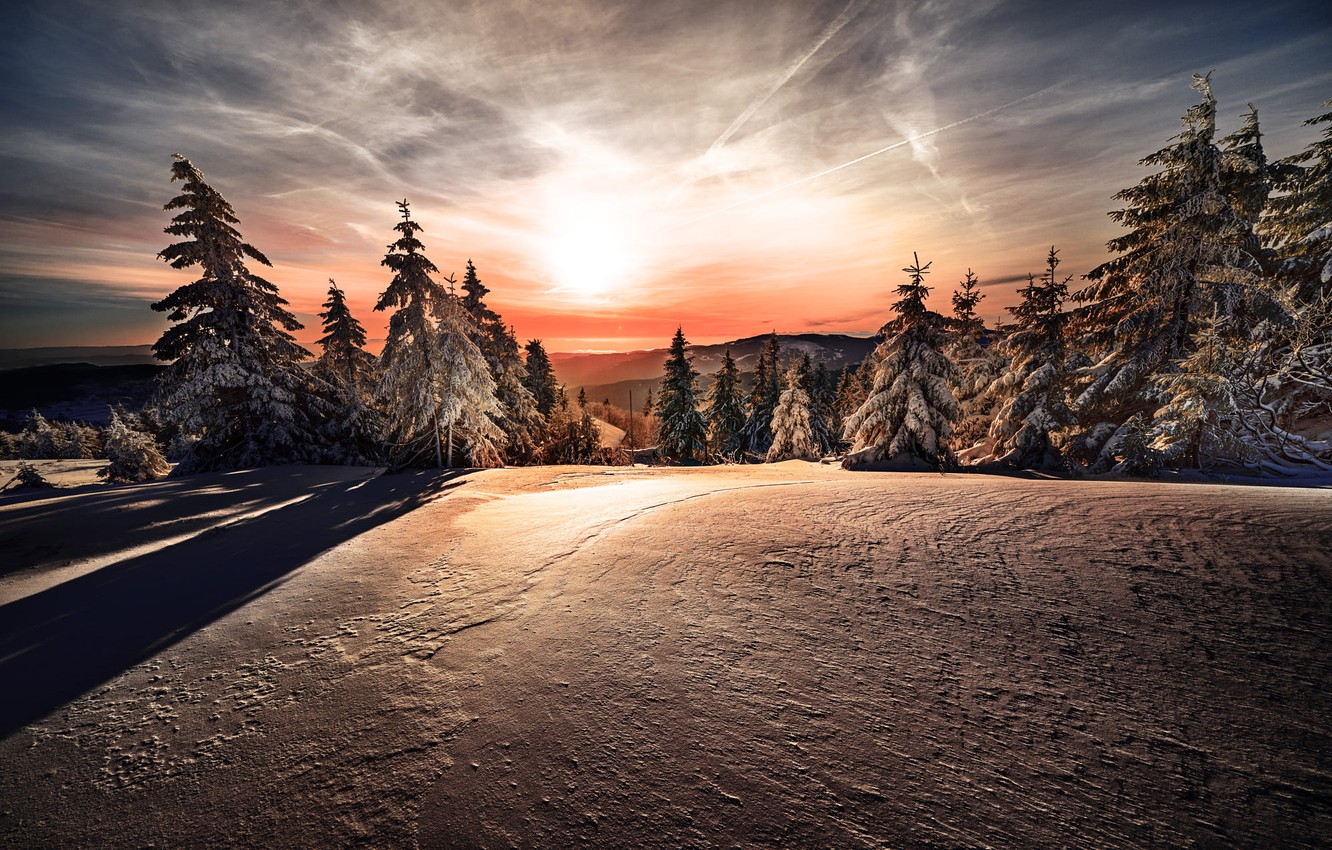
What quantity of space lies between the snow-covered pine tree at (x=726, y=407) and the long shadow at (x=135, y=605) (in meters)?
29.6

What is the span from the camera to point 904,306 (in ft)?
60.1

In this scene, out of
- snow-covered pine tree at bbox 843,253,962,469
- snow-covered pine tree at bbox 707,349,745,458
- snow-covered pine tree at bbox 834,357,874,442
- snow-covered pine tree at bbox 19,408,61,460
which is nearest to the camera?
snow-covered pine tree at bbox 843,253,962,469

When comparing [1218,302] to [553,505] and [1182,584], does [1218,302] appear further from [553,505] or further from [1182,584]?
[553,505]

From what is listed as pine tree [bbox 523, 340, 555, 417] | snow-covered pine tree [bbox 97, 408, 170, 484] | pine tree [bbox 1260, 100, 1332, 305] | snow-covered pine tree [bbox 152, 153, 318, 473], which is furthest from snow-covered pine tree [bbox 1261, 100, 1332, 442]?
snow-covered pine tree [bbox 97, 408, 170, 484]

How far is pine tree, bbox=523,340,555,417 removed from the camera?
3591cm

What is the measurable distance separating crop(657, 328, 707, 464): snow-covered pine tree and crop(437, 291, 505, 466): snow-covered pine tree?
1574 centimetres

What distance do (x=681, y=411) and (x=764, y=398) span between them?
17.1 meters

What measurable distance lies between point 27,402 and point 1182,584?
16101 centimetres

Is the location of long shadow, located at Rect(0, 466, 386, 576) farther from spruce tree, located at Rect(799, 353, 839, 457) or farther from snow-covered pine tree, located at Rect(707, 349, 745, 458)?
spruce tree, located at Rect(799, 353, 839, 457)

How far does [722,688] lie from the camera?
116 inches

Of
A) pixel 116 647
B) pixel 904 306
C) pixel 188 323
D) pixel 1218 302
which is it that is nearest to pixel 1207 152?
Result: pixel 1218 302

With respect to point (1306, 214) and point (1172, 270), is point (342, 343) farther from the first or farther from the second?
point (1306, 214)

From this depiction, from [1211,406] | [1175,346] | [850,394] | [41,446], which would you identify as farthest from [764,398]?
[41,446]

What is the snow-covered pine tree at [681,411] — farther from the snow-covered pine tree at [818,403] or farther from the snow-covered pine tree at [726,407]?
the snow-covered pine tree at [818,403]
